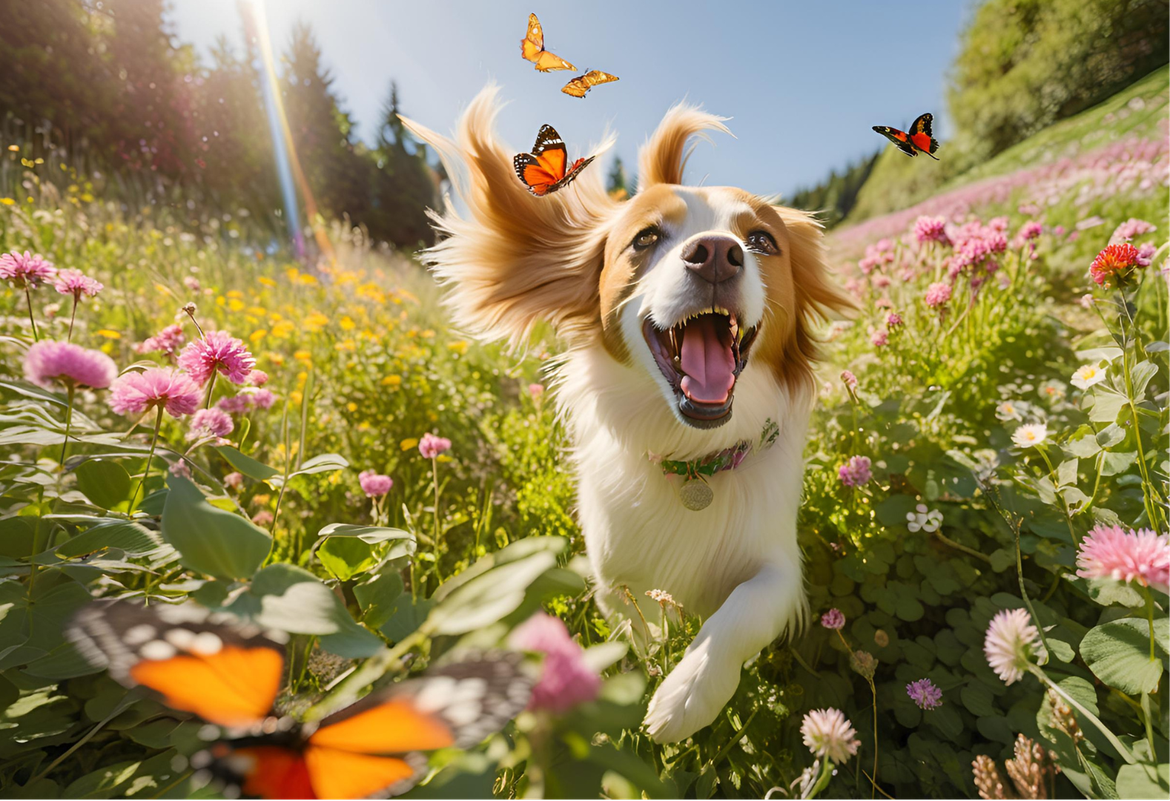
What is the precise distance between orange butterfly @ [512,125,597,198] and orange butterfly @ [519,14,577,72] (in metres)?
0.20

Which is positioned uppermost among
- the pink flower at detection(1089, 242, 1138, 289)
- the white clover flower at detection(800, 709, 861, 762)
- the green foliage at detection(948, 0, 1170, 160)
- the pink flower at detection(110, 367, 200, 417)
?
the green foliage at detection(948, 0, 1170, 160)

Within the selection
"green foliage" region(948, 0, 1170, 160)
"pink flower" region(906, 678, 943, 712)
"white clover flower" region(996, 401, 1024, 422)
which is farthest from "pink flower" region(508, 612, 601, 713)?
"green foliage" region(948, 0, 1170, 160)

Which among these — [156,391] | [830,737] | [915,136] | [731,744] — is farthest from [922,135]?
[156,391]

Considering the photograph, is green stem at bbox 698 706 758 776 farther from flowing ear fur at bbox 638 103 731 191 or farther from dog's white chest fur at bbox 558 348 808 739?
flowing ear fur at bbox 638 103 731 191

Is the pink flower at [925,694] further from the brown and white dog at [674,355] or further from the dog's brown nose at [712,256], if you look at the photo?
the dog's brown nose at [712,256]

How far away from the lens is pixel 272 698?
21.6 inches

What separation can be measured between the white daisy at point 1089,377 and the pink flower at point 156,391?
7.99 feet

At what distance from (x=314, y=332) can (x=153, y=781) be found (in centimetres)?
347

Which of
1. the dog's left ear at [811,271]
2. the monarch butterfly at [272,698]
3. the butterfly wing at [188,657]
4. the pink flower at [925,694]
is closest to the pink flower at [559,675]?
the monarch butterfly at [272,698]

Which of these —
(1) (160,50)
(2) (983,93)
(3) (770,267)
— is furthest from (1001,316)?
(1) (160,50)

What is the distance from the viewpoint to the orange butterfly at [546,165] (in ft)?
6.75

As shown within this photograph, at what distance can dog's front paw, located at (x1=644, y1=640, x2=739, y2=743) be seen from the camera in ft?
4.09

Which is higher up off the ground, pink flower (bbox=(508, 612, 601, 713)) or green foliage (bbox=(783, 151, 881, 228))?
green foliage (bbox=(783, 151, 881, 228))

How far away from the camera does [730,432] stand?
193 centimetres
